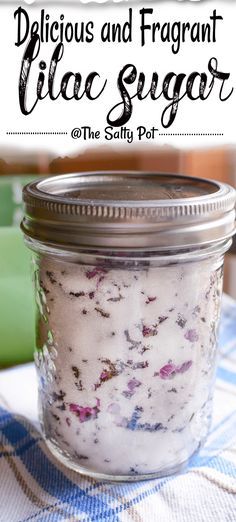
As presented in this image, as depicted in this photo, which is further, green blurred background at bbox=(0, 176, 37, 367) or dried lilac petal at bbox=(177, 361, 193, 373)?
green blurred background at bbox=(0, 176, 37, 367)

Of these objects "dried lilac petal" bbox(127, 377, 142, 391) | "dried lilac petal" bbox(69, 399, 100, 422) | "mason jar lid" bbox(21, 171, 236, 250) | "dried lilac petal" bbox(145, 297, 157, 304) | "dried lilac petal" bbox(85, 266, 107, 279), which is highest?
"mason jar lid" bbox(21, 171, 236, 250)

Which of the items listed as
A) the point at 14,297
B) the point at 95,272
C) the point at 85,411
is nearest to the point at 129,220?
the point at 95,272

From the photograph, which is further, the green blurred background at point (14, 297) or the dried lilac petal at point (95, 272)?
the green blurred background at point (14, 297)

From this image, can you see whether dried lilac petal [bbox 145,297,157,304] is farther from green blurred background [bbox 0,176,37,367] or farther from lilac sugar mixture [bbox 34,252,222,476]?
green blurred background [bbox 0,176,37,367]

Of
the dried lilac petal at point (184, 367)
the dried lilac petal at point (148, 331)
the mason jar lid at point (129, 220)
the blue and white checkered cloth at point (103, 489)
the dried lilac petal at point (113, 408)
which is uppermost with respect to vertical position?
the mason jar lid at point (129, 220)

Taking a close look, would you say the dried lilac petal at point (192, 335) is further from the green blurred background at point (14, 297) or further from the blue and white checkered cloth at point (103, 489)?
the green blurred background at point (14, 297)

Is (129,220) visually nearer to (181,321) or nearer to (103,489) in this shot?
(181,321)

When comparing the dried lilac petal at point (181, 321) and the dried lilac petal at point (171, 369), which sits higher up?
the dried lilac petal at point (181, 321)

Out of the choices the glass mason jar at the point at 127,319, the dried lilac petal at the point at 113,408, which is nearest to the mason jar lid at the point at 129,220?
the glass mason jar at the point at 127,319

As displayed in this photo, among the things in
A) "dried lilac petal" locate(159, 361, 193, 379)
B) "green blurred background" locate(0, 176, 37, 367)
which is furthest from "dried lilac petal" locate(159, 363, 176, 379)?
"green blurred background" locate(0, 176, 37, 367)
